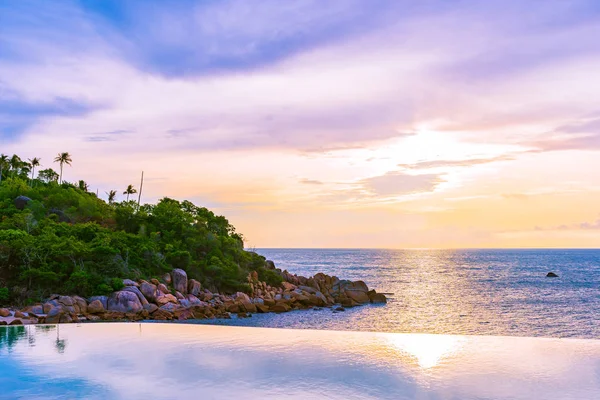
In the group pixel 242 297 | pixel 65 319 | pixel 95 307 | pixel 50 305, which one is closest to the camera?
pixel 65 319

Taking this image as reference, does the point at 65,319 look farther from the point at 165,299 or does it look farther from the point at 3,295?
the point at 165,299

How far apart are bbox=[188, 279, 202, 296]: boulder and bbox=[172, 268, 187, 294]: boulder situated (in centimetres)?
38

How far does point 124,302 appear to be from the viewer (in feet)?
79.3

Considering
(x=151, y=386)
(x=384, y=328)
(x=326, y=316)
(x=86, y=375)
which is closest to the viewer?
(x=151, y=386)

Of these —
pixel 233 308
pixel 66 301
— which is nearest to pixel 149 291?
pixel 66 301

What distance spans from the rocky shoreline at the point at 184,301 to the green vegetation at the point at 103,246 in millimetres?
1084

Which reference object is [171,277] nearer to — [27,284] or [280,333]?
[27,284]

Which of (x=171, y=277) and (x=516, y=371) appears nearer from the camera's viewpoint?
(x=516, y=371)

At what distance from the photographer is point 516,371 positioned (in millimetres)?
9336

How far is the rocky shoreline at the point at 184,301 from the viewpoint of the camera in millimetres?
22016

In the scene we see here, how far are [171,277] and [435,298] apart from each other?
21320mm

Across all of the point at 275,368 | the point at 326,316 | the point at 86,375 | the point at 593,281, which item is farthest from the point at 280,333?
the point at 593,281

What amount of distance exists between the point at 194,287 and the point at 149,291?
3.99 metres

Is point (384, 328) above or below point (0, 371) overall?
below
